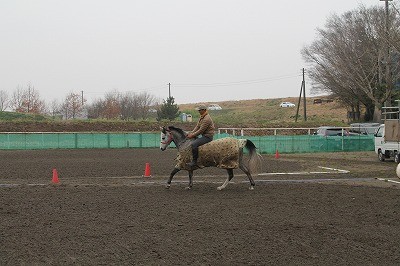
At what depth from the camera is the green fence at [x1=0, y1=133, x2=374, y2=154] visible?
119 feet

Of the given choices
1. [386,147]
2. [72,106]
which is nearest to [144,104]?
[72,106]

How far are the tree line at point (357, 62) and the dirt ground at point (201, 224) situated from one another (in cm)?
3649

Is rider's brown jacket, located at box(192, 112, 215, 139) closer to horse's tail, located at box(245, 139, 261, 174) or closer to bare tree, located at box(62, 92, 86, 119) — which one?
horse's tail, located at box(245, 139, 261, 174)

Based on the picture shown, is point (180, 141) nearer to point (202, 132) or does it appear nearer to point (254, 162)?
point (202, 132)

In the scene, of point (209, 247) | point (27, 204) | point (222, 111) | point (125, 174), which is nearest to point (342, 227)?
point (209, 247)

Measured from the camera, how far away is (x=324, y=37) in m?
62.1

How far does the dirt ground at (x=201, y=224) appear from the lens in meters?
6.90

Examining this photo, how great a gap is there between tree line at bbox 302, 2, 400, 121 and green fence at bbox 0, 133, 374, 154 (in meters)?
11.8

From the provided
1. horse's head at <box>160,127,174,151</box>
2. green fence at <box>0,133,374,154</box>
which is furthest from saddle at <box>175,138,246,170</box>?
green fence at <box>0,133,374,154</box>

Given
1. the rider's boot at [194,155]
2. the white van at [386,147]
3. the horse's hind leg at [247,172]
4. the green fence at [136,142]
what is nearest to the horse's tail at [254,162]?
the horse's hind leg at [247,172]

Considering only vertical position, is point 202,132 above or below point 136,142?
above

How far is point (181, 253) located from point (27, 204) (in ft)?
17.5

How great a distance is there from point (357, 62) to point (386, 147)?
32.8m

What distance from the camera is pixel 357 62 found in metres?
56.5
